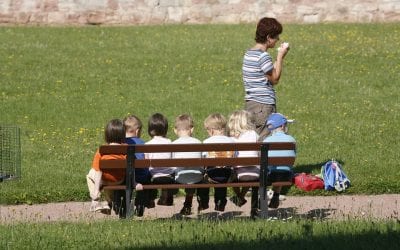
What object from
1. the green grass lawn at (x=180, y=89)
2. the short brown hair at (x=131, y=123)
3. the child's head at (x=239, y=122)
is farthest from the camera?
the green grass lawn at (x=180, y=89)

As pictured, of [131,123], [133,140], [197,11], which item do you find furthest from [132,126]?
[197,11]

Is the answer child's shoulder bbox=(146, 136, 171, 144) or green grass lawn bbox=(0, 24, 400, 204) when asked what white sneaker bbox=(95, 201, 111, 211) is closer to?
child's shoulder bbox=(146, 136, 171, 144)

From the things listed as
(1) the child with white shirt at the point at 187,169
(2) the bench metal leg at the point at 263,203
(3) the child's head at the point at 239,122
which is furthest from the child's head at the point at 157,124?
(2) the bench metal leg at the point at 263,203

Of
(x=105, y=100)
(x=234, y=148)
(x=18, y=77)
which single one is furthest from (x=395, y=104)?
(x=234, y=148)

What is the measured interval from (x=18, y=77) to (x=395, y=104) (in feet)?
21.0

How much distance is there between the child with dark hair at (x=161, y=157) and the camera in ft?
33.8

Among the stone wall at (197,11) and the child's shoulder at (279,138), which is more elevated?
the stone wall at (197,11)

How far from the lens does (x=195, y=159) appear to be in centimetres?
997

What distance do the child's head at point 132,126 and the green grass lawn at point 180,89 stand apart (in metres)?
1.28

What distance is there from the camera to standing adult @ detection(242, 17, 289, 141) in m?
11.5

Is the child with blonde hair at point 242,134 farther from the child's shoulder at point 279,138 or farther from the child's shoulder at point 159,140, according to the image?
the child's shoulder at point 159,140

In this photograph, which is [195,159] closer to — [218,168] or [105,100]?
[218,168]

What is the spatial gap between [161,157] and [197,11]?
15.6 meters

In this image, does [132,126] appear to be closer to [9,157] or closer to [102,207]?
[102,207]
